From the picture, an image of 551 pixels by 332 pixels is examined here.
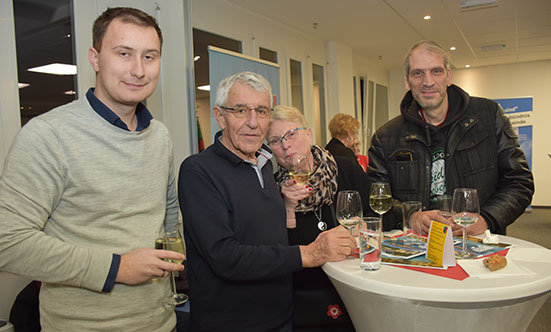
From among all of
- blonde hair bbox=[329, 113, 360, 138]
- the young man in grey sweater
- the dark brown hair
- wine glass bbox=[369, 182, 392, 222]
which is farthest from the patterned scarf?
blonde hair bbox=[329, 113, 360, 138]

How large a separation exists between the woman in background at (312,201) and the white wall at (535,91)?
9.88 meters

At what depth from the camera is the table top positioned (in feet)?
3.88

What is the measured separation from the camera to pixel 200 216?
1385 millimetres

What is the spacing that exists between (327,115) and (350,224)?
6.20m

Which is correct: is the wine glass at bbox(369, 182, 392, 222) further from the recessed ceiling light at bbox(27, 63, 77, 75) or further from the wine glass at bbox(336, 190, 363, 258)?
the recessed ceiling light at bbox(27, 63, 77, 75)

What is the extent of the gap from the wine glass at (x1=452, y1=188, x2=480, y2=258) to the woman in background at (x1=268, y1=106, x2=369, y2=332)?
0.58m

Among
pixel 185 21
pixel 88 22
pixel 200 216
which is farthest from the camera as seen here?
pixel 185 21

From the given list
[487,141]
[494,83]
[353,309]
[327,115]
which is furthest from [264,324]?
[494,83]

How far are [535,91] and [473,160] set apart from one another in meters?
9.74

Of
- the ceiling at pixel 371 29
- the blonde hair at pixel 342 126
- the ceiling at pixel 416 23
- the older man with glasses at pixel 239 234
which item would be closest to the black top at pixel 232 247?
the older man with glasses at pixel 239 234

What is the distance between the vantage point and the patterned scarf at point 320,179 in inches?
77.7

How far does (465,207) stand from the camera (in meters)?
1.57

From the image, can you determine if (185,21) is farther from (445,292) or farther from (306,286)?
(445,292)

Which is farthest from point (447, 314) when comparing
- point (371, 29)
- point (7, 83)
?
point (371, 29)
